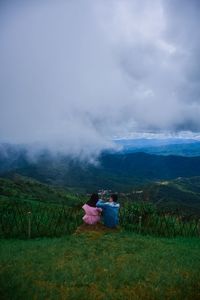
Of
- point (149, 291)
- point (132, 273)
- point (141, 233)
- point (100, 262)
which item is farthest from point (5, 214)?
point (149, 291)

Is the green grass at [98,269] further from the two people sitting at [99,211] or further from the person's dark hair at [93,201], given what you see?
the person's dark hair at [93,201]

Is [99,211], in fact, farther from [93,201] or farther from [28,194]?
[28,194]

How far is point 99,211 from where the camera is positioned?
21859 mm

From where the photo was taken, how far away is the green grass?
36.4 feet

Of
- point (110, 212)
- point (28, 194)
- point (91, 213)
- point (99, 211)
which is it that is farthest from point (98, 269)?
point (28, 194)

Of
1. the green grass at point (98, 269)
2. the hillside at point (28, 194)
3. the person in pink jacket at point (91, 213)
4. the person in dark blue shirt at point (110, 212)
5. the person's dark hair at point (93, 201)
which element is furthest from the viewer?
the hillside at point (28, 194)

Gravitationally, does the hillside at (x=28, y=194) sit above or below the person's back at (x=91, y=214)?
below

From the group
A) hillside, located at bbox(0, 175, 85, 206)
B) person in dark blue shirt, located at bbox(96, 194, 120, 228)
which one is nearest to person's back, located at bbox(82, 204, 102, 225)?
person in dark blue shirt, located at bbox(96, 194, 120, 228)

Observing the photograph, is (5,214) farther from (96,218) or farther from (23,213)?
(96,218)

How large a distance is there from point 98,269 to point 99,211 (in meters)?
8.21

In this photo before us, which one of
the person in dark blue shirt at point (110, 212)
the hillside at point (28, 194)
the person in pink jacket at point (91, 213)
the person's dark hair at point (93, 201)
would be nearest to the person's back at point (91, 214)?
the person in pink jacket at point (91, 213)

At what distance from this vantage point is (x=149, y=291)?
11.4 metres

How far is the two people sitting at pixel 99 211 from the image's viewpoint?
21703 mm

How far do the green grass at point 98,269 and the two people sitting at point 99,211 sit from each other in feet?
7.63
